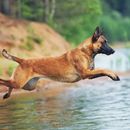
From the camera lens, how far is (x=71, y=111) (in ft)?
59.2

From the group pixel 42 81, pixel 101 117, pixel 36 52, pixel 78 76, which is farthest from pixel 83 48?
pixel 36 52

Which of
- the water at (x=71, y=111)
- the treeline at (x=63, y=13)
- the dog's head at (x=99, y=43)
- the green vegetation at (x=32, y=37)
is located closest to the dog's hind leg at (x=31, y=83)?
the water at (x=71, y=111)

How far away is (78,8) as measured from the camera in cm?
3881

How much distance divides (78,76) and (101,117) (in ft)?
4.51

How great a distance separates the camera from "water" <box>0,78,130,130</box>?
51.7 feet

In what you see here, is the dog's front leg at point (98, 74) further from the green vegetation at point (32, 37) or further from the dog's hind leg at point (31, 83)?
the green vegetation at point (32, 37)

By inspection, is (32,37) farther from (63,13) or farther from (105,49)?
(105,49)

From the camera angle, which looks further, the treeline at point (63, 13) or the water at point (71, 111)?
the treeline at point (63, 13)

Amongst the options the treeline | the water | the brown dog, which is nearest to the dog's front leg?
the brown dog

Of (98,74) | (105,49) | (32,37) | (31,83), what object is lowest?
(32,37)

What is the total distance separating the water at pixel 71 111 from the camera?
1575 centimetres

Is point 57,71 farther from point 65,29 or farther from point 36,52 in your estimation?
point 65,29

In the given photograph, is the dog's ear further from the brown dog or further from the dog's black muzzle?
the dog's black muzzle

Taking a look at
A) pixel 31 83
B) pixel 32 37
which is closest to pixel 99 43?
pixel 31 83
